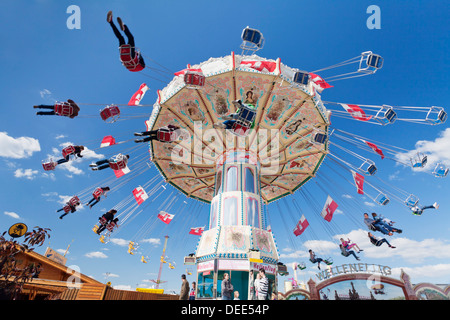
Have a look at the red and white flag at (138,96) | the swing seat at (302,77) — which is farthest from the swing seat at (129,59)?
the swing seat at (302,77)

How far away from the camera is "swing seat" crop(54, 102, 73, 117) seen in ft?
36.1

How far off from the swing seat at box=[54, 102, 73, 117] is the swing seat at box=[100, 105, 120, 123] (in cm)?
138

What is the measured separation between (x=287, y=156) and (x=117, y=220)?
13.2 meters

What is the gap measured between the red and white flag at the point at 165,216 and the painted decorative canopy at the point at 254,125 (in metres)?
2.76

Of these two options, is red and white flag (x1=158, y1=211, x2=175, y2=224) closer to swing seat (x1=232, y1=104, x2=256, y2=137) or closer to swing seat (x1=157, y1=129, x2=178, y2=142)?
swing seat (x1=157, y1=129, x2=178, y2=142)

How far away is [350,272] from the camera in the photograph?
17078mm

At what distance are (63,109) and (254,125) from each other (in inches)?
381

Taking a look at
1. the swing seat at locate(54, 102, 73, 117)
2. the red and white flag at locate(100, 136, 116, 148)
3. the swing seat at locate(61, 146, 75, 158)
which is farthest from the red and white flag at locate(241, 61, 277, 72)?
the swing seat at locate(61, 146, 75, 158)

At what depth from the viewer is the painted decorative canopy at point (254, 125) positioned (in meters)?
13.0

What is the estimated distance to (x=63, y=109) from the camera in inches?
438

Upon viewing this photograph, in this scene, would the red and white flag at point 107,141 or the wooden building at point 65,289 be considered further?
the red and white flag at point 107,141

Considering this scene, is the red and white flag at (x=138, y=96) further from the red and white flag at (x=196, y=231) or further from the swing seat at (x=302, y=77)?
the red and white flag at (x=196, y=231)
